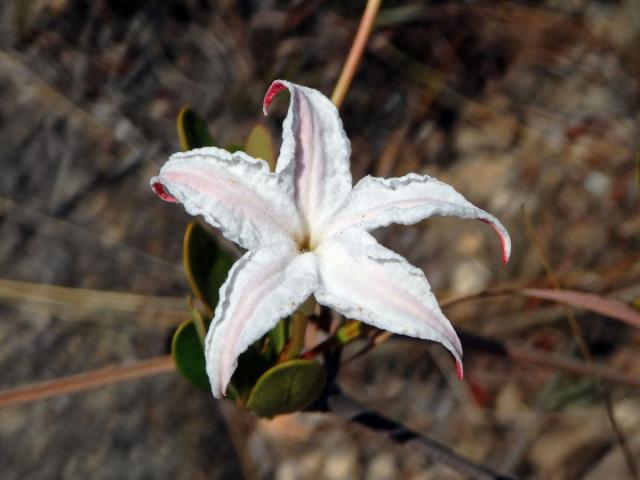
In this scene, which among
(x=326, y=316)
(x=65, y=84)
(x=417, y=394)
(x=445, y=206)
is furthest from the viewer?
(x=417, y=394)

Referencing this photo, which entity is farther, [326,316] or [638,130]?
[638,130]

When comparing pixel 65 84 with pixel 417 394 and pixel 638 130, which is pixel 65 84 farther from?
pixel 638 130

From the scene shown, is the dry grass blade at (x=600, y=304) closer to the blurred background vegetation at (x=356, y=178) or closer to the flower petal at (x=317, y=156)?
the flower petal at (x=317, y=156)

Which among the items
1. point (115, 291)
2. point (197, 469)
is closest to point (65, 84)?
point (115, 291)

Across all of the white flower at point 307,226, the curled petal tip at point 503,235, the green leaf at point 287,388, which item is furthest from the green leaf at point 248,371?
the curled petal tip at point 503,235

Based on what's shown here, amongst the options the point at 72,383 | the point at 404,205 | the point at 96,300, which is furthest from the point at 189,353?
the point at 96,300
